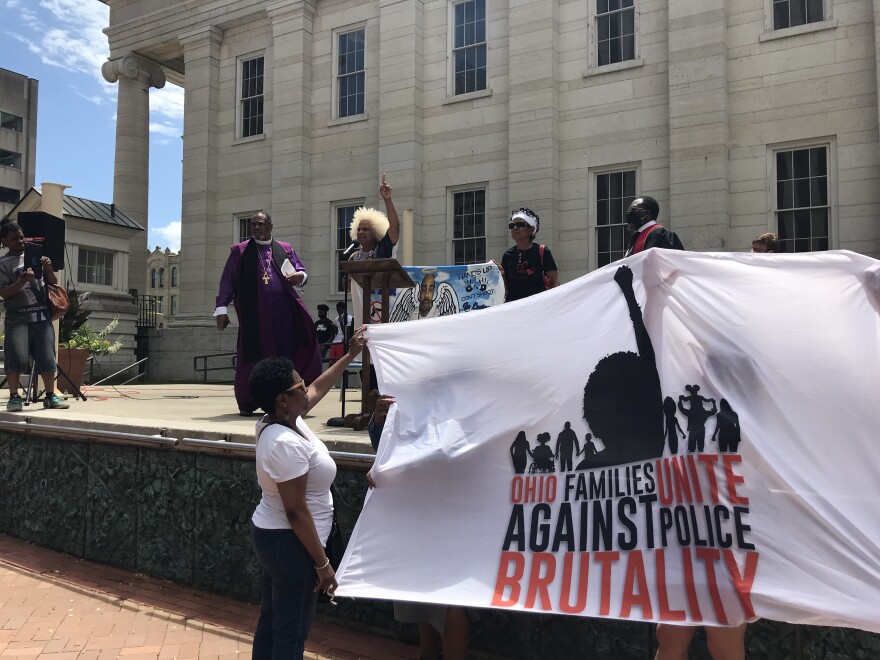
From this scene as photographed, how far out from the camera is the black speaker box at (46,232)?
331 inches

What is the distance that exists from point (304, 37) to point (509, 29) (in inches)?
230

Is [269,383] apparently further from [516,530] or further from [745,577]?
[745,577]

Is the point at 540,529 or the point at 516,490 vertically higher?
the point at 516,490

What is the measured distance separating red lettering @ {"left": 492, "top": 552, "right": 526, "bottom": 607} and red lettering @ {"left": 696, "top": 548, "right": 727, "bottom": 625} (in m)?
0.77

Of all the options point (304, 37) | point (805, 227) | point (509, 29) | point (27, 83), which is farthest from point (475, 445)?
point (27, 83)

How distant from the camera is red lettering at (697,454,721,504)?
3068mm

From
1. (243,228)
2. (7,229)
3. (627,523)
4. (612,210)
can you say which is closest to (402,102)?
(612,210)

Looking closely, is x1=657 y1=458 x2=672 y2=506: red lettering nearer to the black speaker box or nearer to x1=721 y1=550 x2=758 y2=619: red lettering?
x1=721 y1=550 x2=758 y2=619: red lettering

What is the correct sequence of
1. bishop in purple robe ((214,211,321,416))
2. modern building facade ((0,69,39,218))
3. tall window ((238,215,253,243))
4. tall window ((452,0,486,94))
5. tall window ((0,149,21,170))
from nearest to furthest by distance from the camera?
1. bishop in purple robe ((214,211,321,416))
2. tall window ((452,0,486,94))
3. tall window ((238,215,253,243))
4. modern building facade ((0,69,39,218))
5. tall window ((0,149,21,170))

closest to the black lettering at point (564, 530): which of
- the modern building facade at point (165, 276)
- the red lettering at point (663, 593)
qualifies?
the red lettering at point (663, 593)

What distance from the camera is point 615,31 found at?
600 inches

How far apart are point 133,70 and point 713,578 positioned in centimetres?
2429

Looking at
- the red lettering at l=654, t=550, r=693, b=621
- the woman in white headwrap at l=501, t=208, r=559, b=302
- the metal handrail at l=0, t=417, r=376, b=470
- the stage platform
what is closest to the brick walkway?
the metal handrail at l=0, t=417, r=376, b=470

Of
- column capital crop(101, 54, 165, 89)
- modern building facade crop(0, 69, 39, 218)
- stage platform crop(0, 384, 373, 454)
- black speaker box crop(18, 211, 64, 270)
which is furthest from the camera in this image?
modern building facade crop(0, 69, 39, 218)
